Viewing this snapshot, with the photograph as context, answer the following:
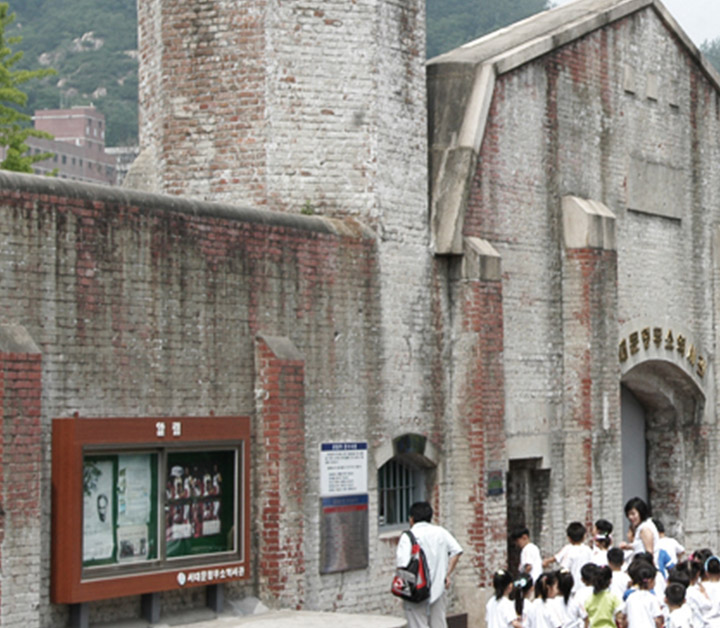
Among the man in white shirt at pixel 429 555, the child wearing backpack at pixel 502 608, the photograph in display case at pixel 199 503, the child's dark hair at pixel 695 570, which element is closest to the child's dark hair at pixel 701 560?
the child's dark hair at pixel 695 570

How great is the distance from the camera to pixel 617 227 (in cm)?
2252

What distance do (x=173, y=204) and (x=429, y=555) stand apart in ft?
14.3

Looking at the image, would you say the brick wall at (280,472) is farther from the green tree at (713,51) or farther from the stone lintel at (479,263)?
the green tree at (713,51)

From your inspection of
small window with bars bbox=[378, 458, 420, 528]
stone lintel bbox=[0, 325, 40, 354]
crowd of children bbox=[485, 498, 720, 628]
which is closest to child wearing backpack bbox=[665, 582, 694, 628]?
crowd of children bbox=[485, 498, 720, 628]

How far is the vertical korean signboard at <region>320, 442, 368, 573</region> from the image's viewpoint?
55.4 feet

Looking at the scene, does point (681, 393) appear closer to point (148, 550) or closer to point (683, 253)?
point (683, 253)

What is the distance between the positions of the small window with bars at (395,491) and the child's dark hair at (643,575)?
529cm

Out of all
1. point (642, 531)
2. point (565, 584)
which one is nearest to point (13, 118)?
point (642, 531)

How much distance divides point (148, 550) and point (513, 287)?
7.46 m

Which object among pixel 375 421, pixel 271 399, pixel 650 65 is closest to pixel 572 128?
pixel 650 65

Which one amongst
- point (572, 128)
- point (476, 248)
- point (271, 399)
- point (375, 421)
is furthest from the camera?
point (572, 128)

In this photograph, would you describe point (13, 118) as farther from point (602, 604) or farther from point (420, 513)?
point (602, 604)

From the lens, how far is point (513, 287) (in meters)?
20.2

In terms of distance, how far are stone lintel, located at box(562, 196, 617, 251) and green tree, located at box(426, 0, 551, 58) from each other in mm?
120084
